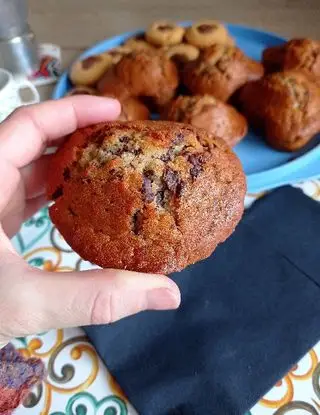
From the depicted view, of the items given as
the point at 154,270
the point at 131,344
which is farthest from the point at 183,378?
the point at 154,270

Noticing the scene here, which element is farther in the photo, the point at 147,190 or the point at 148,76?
the point at 148,76

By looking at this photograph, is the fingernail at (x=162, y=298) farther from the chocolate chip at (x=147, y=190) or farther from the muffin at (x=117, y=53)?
the muffin at (x=117, y=53)

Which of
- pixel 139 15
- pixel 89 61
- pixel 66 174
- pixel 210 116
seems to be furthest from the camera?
pixel 139 15

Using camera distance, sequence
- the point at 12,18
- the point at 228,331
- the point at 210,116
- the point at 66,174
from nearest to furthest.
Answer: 1. the point at 66,174
2. the point at 228,331
3. the point at 210,116
4. the point at 12,18

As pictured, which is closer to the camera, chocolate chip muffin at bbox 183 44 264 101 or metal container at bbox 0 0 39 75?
chocolate chip muffin at bbox 183 44 264 101

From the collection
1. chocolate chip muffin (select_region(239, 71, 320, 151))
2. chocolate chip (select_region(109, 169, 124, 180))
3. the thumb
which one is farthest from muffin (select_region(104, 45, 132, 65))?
the thumb

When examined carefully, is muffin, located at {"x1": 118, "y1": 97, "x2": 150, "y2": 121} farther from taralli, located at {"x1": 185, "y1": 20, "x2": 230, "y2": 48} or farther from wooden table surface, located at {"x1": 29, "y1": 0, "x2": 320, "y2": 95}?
wooden table surface, located at {"x1": 29, "y1": 0, "x2": 320, "y2": 95}

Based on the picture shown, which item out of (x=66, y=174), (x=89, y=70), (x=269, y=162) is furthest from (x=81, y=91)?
(x=66, y=174)

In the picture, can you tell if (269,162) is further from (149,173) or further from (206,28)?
(149,173)
